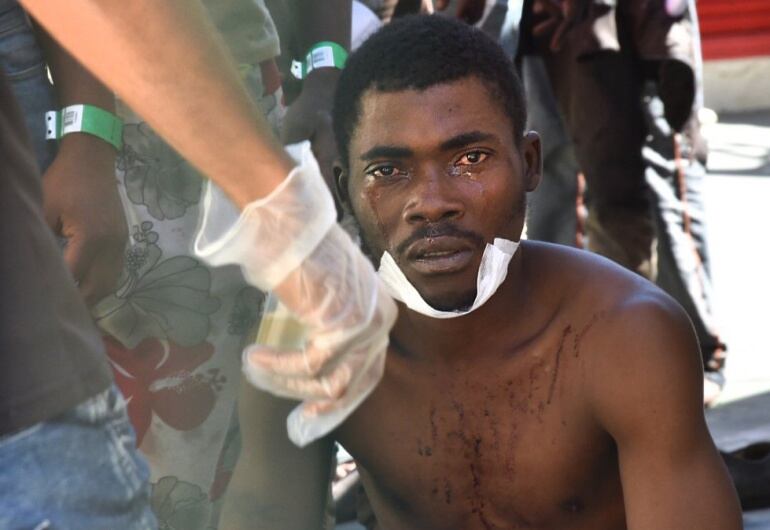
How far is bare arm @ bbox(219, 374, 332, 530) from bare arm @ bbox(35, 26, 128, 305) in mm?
341

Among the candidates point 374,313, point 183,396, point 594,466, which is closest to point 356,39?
point 183,396

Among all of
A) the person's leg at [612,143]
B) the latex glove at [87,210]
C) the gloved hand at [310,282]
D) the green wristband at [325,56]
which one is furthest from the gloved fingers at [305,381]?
the person's leg at [612,143]

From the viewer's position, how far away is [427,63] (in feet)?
7.09

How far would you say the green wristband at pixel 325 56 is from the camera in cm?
254

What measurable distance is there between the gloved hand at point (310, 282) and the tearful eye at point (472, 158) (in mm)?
690

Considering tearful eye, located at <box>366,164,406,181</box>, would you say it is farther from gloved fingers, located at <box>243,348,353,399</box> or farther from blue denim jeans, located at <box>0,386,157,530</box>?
blue denim jeans, located at <box>0,386,157,530</box>

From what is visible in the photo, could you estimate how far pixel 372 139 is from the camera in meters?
2.19

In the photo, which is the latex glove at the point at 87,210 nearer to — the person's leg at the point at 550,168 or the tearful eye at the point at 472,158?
the tearful eye at the point at 472,158

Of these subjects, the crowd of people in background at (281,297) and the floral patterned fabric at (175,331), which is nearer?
the crowd of people in background at (281,297)

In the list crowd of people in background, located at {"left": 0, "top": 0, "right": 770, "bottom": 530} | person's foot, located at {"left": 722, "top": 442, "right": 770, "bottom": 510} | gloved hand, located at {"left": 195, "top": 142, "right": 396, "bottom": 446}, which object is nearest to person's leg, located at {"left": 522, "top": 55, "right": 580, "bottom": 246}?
person's foot, located at {"left": 722, "top": 442, "right": 770, "bottom": 510}

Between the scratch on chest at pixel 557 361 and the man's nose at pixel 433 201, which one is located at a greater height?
the man's nose at pixel 433 201

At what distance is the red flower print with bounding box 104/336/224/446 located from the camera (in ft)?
7.72

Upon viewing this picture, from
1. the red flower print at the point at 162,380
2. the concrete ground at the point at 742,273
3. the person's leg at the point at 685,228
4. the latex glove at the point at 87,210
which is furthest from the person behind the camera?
the person's leg at the point at 685,228

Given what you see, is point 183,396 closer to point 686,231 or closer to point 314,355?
point 314,355
